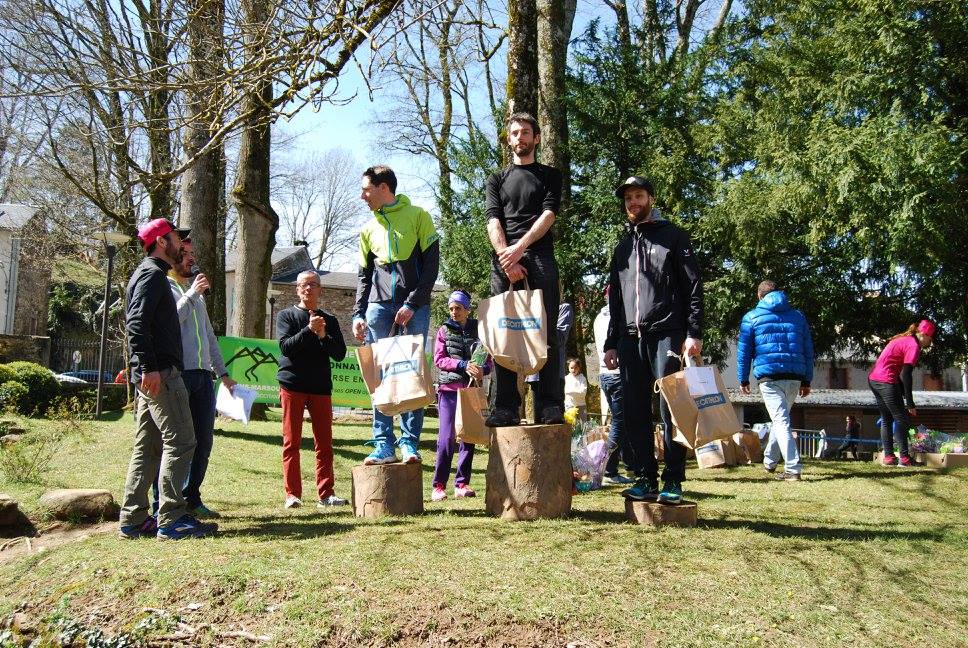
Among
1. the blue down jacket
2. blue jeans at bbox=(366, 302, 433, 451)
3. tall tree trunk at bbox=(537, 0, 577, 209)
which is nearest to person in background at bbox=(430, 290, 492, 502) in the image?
blue jeans at bbox=(366, 302, 433, 451)

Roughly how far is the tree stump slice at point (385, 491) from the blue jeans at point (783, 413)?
4.46 m

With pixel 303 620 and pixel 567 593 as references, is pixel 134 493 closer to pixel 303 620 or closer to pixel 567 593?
pixel 303 620

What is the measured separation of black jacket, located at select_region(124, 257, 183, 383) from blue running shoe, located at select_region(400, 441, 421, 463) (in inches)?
65.2

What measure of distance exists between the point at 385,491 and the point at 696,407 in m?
2.17

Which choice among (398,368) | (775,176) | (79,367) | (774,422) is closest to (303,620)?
(398,368)

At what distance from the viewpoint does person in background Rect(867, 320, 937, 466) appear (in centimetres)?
968

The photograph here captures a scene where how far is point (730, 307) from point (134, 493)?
11.0m

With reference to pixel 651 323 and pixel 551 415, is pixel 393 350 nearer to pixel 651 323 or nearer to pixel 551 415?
pixel 551 415

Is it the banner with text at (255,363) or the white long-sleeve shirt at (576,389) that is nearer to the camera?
the banner with text at (255,363)

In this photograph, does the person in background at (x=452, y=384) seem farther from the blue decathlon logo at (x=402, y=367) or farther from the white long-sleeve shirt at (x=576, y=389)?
the white long-sleeve shirt at (x=576, y=389)

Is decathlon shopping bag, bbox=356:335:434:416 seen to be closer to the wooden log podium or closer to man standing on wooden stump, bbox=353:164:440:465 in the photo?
man standing on wooden stump, bbox=353:164:440:465

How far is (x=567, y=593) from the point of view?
11.9 ft

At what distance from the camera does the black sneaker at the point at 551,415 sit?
16.7ft

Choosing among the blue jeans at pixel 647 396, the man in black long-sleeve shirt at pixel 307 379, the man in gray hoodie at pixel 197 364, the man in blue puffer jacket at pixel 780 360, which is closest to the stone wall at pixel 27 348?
the man in gray hoodie at pixel 197 364
